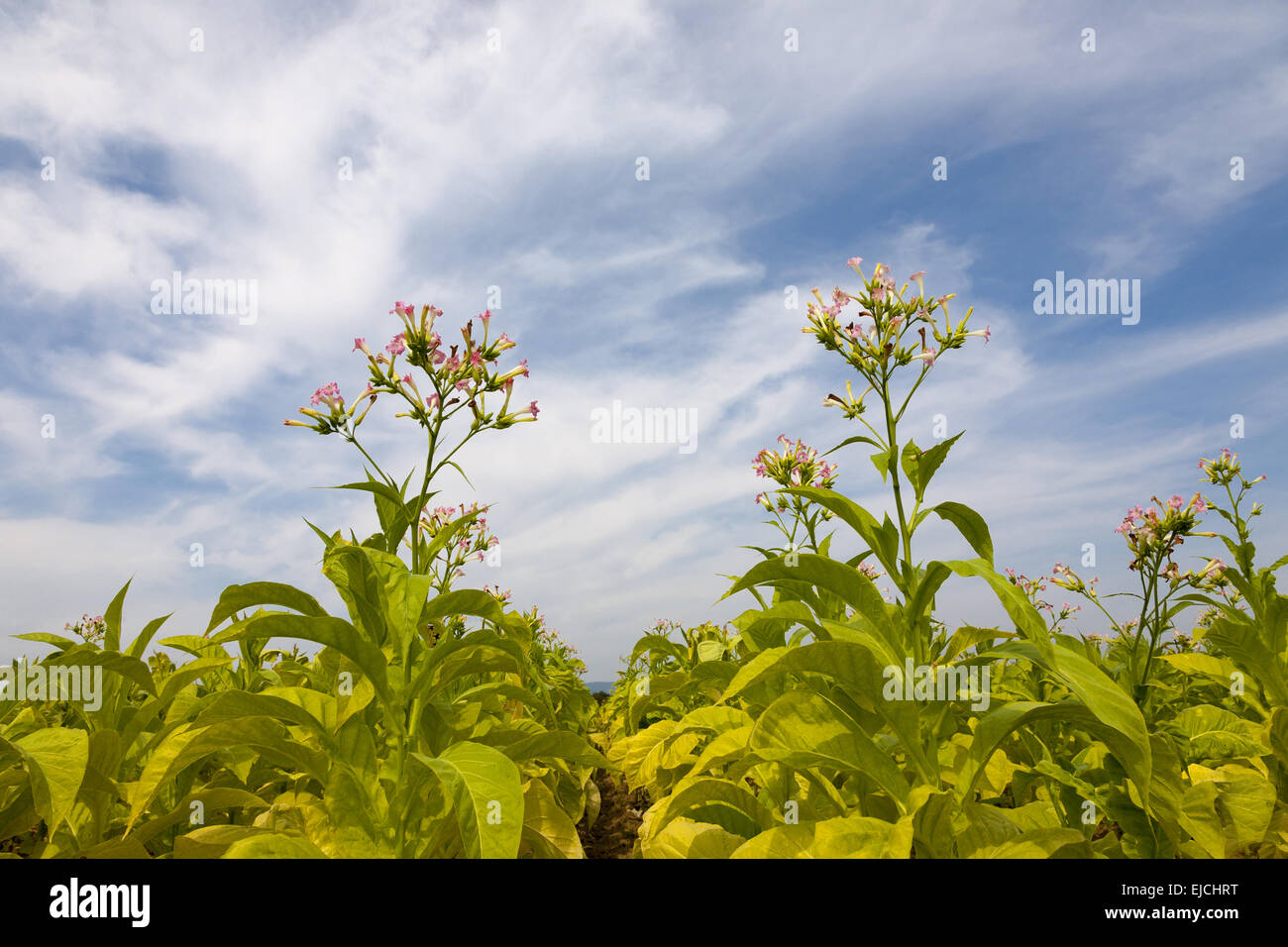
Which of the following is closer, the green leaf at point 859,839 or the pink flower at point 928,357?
the green leaf at point 859,839

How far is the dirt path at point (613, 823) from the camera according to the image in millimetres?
5512

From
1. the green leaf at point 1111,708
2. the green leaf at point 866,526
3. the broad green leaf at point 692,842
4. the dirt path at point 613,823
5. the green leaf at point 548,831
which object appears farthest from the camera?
the dirt path at point 613,823

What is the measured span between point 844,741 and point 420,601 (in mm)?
1332

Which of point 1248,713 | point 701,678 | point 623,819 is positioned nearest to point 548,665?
point 623,819

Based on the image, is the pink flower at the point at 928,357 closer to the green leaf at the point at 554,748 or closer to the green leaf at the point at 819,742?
the green leaf at the point at 819,742

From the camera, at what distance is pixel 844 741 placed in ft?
6.62

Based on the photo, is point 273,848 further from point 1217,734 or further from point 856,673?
point 1217,734

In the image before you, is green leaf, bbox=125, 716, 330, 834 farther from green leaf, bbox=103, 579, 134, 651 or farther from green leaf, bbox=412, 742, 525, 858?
green leaf, bbox=103, 579, 134, 651

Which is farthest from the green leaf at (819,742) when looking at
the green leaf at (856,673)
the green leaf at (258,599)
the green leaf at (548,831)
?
the green leaf at (258,599)

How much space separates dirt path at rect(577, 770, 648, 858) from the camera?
217 inches

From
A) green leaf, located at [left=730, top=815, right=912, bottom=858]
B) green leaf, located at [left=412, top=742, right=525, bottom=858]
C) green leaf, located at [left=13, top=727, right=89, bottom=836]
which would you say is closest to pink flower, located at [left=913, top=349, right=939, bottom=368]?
green leaf, located at [left=730, top=815, right=912, bottom=858]
